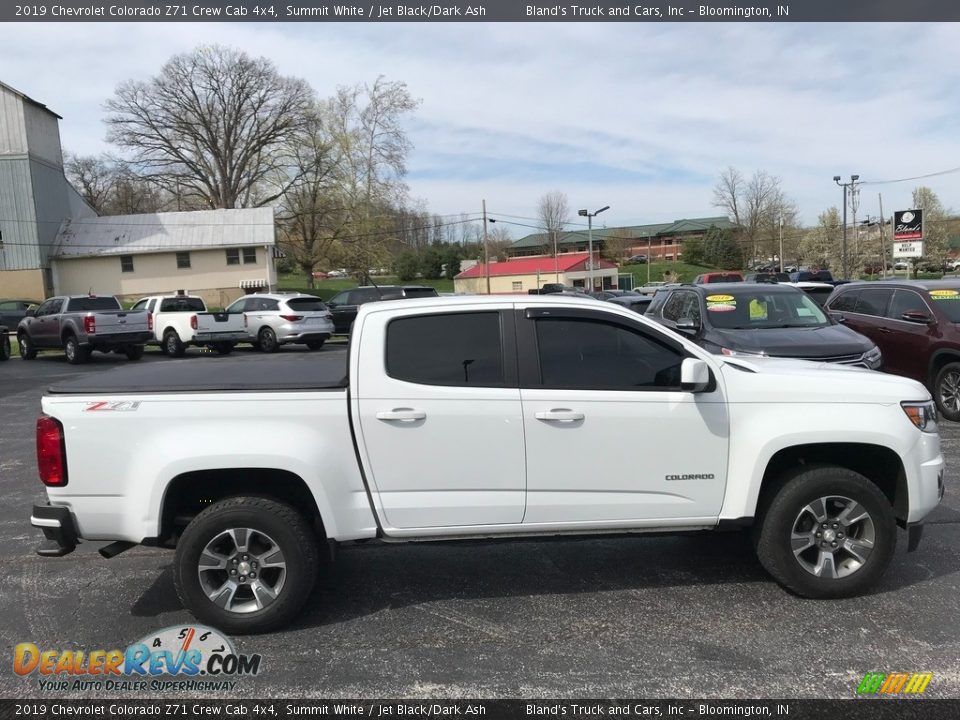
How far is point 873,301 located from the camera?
10.9 meters

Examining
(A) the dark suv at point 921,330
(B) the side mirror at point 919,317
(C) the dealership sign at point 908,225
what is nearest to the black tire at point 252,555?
(A) the dark suv at point 921,330

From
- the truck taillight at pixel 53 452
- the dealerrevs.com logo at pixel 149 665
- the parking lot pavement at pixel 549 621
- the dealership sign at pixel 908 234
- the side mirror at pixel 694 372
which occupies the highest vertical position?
the dealership sign at pixel 908 234

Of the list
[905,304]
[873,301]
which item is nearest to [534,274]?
[873,301]

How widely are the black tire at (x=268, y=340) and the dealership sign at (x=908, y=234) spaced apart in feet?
→ 65.3

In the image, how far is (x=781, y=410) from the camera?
13.5ft

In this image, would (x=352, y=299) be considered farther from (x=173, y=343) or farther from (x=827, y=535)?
(x=827, y=535)

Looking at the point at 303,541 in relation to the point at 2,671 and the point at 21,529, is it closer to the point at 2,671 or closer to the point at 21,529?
the point at 2,671

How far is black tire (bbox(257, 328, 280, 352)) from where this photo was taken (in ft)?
73.8

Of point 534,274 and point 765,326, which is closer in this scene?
point 765,326

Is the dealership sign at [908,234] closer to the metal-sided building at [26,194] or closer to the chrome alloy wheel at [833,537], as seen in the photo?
the chrome alloy wheel at [833,537]

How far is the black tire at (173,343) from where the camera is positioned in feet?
72.1

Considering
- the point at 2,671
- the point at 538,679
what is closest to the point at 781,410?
the point at 538,679

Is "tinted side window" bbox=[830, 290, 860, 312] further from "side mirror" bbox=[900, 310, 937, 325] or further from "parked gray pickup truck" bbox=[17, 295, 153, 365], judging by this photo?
"parked gray pickup truck" bbox=[17, 295, 153, 365]

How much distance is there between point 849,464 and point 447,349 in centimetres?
264
